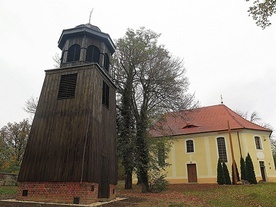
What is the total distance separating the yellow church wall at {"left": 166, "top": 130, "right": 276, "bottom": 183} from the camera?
24625 millimetres

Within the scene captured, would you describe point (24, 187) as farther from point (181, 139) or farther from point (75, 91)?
point (181, 139)

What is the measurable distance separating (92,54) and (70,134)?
198 inches

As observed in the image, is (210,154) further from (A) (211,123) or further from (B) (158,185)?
(B) (158,185)

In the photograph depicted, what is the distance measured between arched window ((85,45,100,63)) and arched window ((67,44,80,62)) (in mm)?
582

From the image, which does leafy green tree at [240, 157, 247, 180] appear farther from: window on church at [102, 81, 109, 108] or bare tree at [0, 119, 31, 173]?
bare tree at [0, 119, 31, 173]

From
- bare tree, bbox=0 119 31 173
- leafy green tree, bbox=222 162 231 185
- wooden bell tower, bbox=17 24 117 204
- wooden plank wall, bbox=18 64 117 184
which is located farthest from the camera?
bare tree, bbox=0 119 31 173

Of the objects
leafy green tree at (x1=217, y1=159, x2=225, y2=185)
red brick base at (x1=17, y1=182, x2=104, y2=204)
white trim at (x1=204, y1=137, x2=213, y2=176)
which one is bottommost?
red brick base at (x1=17, y1=182, x2=104, y2=204)

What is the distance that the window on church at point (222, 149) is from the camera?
25.4 meters

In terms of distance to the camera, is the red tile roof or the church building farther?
the red tile roof

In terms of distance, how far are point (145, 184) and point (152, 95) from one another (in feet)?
23.9

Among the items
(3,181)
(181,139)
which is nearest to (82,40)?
(3,181)

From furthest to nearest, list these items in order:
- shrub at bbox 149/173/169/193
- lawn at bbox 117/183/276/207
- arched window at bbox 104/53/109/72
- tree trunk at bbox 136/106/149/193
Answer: shrub at bbox 149/173/169/193
tree trunk at bbox 136/106/149/193
arched window at bbox 104/53/109/72
lawn at bbox 117/183/276/207

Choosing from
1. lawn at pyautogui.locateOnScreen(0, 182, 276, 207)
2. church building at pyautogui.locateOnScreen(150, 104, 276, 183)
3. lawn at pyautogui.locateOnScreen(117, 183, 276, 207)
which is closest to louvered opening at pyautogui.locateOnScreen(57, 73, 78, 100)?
lawn at pyautogui.locateOnScreen(0, 182, 276, 207)

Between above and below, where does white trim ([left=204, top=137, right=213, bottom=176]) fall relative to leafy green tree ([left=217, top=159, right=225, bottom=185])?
above
